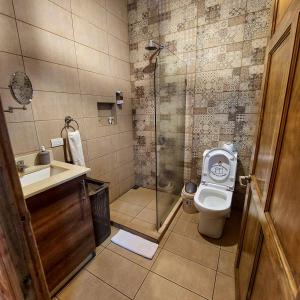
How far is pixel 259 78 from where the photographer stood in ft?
6.29

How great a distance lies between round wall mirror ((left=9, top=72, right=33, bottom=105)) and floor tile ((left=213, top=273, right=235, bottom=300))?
2.19m

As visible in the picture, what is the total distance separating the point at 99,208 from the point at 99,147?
0.80 meters

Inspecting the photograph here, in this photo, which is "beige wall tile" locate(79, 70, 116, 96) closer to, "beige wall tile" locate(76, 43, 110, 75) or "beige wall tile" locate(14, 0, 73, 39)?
"beige wall tile" locate(76, 43, 110, 75)

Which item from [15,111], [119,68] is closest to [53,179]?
[15,111]

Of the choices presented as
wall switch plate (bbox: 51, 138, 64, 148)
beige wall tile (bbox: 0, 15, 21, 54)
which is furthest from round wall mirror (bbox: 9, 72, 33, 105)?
wall switch plate (bbox: 51, 138, 64, 148)

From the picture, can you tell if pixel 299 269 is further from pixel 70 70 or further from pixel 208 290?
pixel 70 70

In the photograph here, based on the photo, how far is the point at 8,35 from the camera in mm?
1290

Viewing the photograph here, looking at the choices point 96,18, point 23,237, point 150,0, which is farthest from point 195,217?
point 150,0

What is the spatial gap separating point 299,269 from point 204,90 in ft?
6.86

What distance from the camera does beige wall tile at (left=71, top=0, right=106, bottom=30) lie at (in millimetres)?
1756

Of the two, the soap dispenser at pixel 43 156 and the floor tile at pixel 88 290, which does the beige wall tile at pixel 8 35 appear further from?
the floor tile at pixel 88 290

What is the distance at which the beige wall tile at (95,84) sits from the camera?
75.9 inches

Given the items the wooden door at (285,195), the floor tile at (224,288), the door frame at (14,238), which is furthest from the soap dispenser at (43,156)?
the floor tile at (224,288)

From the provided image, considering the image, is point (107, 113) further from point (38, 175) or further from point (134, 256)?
point (134, 256)
